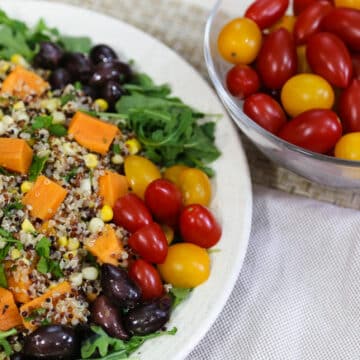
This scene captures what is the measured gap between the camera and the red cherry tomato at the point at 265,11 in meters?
1.69

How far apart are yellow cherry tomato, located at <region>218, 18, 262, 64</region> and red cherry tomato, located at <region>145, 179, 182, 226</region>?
14.9 inches

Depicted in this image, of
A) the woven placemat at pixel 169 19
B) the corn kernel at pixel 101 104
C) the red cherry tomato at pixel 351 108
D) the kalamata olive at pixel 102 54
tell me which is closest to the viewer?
the red cherry tomato at pixel 351 108

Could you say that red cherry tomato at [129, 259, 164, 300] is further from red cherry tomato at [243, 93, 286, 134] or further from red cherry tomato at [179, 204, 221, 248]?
red cherry tomato at [243, 93, 286, 134]

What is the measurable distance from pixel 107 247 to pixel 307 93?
57 centimetres

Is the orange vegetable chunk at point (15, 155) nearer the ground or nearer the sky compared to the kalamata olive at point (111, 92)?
nearer the ground

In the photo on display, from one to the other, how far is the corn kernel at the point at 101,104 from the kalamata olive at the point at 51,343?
0.62 m

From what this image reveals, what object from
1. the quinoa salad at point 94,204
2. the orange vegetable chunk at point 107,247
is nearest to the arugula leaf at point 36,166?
the quinoa salad at point 94,204

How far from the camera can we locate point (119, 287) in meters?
1.36

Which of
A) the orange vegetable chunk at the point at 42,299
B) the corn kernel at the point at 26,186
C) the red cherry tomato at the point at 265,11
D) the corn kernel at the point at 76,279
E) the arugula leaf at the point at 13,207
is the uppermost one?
the red cherry tomato at the point at 265,11

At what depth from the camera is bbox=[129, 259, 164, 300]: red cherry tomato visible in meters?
1.40

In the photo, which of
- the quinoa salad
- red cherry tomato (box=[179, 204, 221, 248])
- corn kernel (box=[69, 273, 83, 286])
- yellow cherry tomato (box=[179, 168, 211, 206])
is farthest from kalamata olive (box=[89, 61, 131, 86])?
corn kernel (box=[69, 273, 83, 286])

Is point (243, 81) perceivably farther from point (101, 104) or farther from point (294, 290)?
point (294, 290)

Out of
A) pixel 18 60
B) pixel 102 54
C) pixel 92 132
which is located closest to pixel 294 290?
pixel 92 132

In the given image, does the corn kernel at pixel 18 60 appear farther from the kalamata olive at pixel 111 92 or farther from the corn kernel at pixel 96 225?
the corn kernel at pixel 96 225
